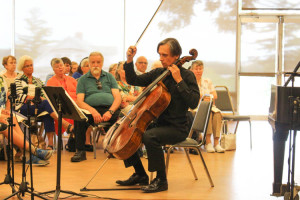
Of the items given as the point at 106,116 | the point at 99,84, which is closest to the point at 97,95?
the point at 99,84

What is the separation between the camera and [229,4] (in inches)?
432

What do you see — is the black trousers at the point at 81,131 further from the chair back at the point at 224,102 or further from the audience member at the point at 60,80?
the chair back at the point at 224,102

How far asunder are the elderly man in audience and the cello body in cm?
200

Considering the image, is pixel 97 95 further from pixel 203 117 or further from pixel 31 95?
pixel 203 117

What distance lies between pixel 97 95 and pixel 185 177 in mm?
1823

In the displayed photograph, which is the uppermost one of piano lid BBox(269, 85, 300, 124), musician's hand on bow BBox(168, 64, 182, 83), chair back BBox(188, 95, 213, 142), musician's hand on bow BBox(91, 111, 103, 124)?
musician's hand on bow BBox(168, 64, 182, 83)

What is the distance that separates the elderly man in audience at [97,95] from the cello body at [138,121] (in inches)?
78.8

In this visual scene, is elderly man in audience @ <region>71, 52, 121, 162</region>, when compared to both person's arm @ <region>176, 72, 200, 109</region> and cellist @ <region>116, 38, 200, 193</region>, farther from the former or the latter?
person's arm @ <region>176, 72, 200, 109</region>

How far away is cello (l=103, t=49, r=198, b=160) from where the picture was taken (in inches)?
139

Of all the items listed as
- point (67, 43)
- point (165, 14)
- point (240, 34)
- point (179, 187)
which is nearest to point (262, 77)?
point (240, 34)

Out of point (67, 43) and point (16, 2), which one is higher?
point (16, 2)

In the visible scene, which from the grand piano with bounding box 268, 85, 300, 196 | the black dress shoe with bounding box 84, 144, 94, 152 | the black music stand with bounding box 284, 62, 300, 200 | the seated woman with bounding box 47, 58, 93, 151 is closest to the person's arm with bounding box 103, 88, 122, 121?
the seated woman with bounding box 47, 58, 93, 151

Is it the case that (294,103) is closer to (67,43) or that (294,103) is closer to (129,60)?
(129,60)

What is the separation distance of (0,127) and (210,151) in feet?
9.49
